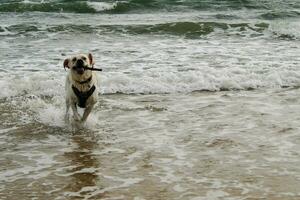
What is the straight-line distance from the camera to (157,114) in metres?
8.45

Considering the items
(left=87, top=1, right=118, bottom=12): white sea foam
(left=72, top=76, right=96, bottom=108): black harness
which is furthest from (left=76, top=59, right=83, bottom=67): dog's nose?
(left=87, top=1, right=118, bottom=12): white sea foam

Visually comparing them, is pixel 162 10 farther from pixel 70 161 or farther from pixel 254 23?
pixel 70 161

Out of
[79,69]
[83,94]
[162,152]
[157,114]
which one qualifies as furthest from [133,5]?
[162,152]

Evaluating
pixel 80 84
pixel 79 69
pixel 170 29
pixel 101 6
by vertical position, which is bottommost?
pixel 170 29

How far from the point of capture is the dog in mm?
7492

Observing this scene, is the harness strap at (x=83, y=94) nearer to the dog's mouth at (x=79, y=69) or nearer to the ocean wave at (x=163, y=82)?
the dog's mouth at (x=79, y=69)

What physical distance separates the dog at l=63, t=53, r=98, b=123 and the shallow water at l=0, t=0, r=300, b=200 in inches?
13.6

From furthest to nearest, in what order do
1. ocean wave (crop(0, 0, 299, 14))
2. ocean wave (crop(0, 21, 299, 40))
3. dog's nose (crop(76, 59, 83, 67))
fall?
ocean wave (crop(0, 0, 299, 14)) → ocean wave (crop(0, 21, 299, 40)) → dog's nose (crop(76, 59, 83, 67))

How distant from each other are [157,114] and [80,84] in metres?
1.44

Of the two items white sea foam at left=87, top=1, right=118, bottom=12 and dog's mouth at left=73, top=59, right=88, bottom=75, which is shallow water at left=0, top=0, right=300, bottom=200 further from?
white sea foam at left=87, top=1, right=118, bottom=12

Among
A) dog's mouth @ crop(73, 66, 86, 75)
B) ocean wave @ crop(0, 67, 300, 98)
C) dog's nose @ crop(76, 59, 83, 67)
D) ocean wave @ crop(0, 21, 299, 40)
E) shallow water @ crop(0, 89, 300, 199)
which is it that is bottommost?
shallow water @ crop(0, 89, 300, 199)

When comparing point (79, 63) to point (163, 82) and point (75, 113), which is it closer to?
point (75, 113)

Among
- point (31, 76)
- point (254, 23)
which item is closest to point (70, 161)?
point (31, 76)

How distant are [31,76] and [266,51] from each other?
6293mm
